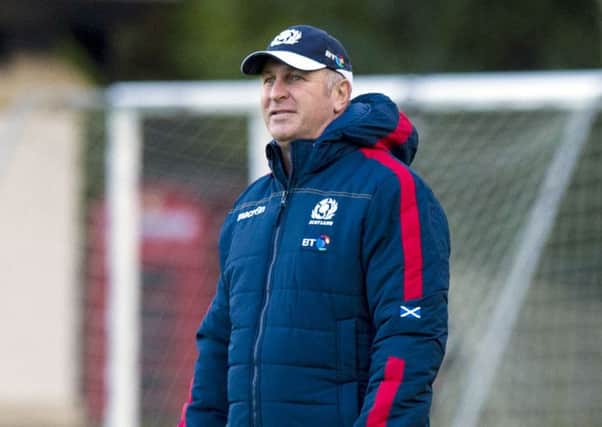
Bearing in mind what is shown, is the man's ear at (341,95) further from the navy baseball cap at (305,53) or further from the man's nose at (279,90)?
the man's nose at (279,90)

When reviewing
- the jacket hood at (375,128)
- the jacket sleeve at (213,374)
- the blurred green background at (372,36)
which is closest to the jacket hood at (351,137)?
the jacket hood at (375,128)

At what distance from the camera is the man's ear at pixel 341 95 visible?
3742mm

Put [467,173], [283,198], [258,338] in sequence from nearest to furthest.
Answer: [258,338] < [283,198] < [467,173]

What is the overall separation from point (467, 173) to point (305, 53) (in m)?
4.15

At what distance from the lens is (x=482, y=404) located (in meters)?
7.69

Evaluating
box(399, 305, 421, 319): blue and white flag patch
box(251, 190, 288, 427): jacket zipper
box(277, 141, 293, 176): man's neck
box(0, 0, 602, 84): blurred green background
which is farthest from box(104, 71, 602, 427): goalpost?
box(0, 0, 602, 84): blurred green background

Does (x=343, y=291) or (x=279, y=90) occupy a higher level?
(x=279, y=90)

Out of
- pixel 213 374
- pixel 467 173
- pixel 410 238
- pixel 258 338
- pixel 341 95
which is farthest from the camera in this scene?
pixel 467 173

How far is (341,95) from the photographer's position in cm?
376

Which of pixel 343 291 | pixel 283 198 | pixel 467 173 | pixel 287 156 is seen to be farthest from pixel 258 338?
pixel 467 173

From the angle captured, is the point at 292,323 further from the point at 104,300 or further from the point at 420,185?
the point at 104,300

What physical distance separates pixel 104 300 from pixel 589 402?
141 inches

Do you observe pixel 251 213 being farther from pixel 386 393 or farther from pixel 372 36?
pixel 372 36

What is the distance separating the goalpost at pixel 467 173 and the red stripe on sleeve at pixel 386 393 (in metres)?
4.08
